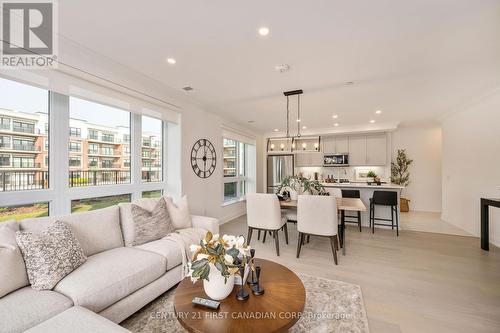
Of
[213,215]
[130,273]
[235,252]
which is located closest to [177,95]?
[213,215]

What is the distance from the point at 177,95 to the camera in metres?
3.76

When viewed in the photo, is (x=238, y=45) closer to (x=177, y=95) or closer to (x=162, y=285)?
(x=177, y=95)

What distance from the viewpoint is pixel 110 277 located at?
1732 millimetres

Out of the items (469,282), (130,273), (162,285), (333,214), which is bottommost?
(469,282)

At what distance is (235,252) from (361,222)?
4.48 metres

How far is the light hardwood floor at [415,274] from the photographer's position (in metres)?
1.93

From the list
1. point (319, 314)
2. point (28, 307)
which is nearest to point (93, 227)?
point (28, 307)

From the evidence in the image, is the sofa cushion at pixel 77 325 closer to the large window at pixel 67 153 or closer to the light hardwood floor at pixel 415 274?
the large window at pixel 67 153

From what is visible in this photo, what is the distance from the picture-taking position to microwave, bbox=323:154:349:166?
6789 millimetres

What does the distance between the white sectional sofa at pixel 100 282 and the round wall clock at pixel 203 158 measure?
1822 millimetres

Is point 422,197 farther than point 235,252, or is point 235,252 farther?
point 422,197

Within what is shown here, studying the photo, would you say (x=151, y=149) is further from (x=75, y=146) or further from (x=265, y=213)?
(x=265, y=213)

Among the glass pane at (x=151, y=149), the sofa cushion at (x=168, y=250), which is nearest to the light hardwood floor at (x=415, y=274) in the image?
the sofa cushion at (x=168, y=250)

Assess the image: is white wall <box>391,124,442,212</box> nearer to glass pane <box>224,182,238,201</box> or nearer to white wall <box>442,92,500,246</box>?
white wall <box>442,92,500,246</box>
